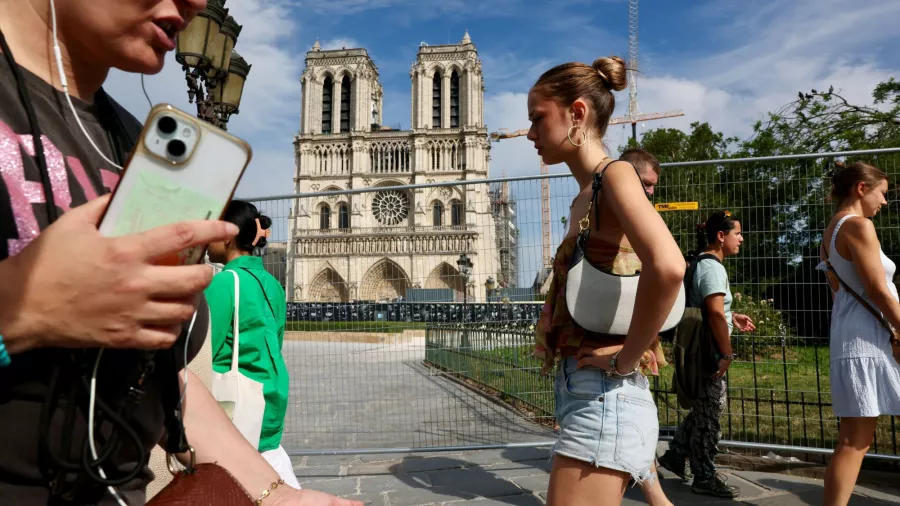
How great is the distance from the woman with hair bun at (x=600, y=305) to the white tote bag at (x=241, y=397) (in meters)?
1.11

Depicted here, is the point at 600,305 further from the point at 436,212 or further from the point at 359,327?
the point at 436,212

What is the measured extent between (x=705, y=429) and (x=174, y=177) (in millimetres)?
3861

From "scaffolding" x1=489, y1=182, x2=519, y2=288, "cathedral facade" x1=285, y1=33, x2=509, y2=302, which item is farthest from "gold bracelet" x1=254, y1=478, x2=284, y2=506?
"cathedral facade" x1=285, y1=33, x2=509, y2=302

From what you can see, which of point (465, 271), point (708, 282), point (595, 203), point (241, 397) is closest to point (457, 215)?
point (465, 271)

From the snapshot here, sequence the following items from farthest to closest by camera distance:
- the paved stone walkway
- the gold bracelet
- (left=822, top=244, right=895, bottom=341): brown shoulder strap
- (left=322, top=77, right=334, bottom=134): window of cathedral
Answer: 1. (left=322, top=77, right=334, bottom=134): window of cathedral
2. the paved stone walkway
3. (left=822, top=244, right=895, bottom=341): brown shoulder strap
4. the gold bracelet

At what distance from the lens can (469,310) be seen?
17.7 ft

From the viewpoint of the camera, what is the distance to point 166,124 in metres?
0.70

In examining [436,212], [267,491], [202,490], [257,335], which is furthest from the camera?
[436,212]

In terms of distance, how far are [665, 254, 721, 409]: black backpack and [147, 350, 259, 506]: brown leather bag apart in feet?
10.5

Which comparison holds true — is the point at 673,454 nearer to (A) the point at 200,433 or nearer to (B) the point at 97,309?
(A) the point at 200,433

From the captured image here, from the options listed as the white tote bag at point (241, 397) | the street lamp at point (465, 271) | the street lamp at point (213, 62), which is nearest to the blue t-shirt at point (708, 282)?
the street lamp at point (465, 271)

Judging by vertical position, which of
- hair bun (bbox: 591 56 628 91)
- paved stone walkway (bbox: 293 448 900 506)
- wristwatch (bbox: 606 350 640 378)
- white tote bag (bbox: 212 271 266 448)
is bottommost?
paved stone walkway (bbox: 293 448 900 506)

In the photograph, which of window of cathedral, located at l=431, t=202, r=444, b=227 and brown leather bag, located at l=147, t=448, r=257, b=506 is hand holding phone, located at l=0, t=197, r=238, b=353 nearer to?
brown leather bag, located at l=147, t=448, r=257, b=506

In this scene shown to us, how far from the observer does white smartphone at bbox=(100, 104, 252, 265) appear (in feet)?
2.23
